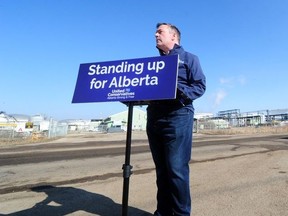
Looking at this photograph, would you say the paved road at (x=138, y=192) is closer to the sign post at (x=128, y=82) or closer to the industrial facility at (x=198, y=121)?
the sign post at (x=128, y=82)

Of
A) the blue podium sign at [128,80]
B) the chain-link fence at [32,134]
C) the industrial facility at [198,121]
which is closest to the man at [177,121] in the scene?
the blue podium sign at [128,80]

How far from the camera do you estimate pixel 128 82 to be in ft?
11.0

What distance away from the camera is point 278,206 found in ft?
14.4

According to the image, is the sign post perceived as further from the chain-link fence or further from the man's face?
the chain-link fence

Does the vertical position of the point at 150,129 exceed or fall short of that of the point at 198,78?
it falls short

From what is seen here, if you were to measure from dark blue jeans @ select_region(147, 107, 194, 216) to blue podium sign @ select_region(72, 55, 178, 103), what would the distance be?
Answer: 43 centimetres

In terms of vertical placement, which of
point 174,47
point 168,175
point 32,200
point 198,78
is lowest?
point 32,200

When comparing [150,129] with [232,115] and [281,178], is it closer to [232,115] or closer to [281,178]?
[281,178]

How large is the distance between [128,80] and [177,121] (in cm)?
64

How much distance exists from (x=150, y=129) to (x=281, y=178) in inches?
149

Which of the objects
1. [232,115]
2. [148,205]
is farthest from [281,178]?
[232,115]

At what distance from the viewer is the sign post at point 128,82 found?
3.17 meters

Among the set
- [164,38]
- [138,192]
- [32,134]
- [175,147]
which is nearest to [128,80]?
[164,38]

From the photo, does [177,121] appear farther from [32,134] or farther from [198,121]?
[198,121]
